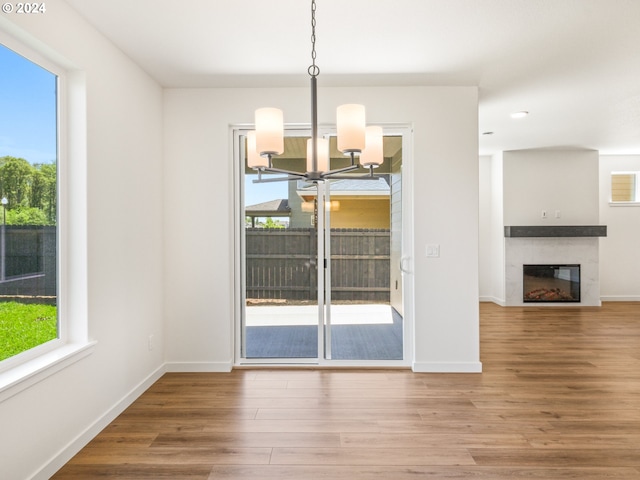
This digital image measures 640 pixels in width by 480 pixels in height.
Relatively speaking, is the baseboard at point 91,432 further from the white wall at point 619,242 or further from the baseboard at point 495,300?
the white wall at point 619,242

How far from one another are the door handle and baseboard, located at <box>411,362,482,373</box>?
85cm

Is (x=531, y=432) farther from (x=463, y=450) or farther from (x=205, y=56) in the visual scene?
(x=205, y=56)

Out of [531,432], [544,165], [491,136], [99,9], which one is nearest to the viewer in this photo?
[99,9]

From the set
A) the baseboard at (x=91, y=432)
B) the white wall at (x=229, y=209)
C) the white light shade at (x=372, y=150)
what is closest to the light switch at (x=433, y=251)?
the white wall at (x=229, y=209)

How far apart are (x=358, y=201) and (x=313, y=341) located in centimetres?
140

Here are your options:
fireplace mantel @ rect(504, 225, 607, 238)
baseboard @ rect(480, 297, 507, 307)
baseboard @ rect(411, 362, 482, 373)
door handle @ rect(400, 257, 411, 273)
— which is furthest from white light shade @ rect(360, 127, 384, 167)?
baseboard @ rect(480, 297, 507, 307)

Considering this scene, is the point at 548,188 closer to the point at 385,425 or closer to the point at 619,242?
the point at 619,242

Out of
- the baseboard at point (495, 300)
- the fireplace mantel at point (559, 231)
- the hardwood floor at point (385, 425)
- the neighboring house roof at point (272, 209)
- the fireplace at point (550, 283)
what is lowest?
the hardwood floor at point (385, 425)

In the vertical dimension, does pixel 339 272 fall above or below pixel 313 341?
above

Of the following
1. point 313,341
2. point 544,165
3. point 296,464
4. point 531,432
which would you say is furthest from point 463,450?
point 544,165

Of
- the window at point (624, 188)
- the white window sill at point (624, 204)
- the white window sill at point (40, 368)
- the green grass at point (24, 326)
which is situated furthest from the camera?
the window at point (624, 188)

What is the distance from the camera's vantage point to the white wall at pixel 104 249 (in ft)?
6.60

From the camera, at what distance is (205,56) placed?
9.63 ft

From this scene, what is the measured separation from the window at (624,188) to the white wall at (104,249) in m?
7.43
